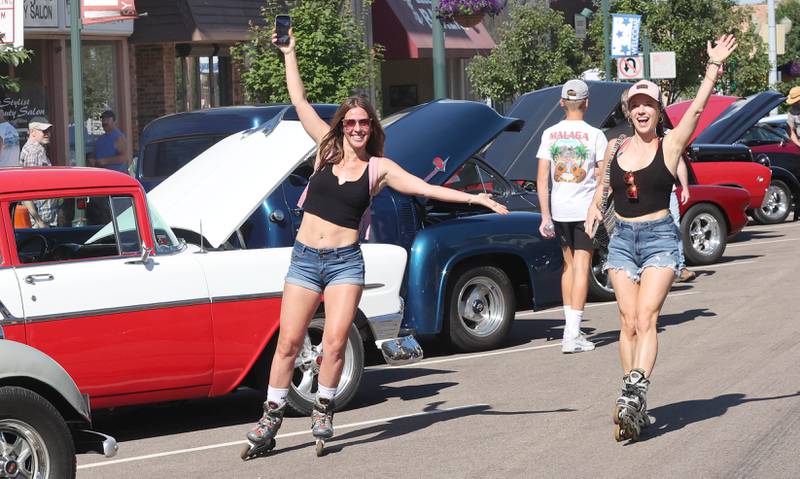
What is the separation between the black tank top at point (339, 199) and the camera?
292 inches

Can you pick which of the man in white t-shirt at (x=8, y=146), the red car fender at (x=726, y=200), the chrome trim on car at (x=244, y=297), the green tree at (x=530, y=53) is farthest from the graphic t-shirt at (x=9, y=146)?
the green tree at (x=530, y=53)

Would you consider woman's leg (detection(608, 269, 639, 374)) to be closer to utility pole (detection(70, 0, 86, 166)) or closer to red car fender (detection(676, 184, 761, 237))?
utility pole (detection(70, 0, 86, 166))

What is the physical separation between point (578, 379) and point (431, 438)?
2011 mm

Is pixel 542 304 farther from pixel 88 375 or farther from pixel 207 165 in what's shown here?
pixel 88 375

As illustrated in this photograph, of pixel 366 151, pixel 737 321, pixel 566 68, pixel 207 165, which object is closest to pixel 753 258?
pixel 737 321

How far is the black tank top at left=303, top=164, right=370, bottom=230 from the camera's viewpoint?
7.43 metres

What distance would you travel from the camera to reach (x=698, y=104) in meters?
7.52

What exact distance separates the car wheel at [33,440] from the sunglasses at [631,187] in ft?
11.0

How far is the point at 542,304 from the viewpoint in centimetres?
1161

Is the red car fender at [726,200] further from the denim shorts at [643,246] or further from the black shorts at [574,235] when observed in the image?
the denim shorts at [643,246]

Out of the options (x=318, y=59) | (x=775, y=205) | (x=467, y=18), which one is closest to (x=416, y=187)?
(x=318, y=59)

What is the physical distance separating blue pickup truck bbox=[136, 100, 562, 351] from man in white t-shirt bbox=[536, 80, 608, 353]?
0.61 metres

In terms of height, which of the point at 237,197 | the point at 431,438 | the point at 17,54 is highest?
the point at 17,54

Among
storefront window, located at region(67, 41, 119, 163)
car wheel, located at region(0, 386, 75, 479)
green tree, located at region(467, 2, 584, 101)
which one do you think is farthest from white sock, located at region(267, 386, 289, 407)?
green tree, located at region(467, 2, 584, 101)
